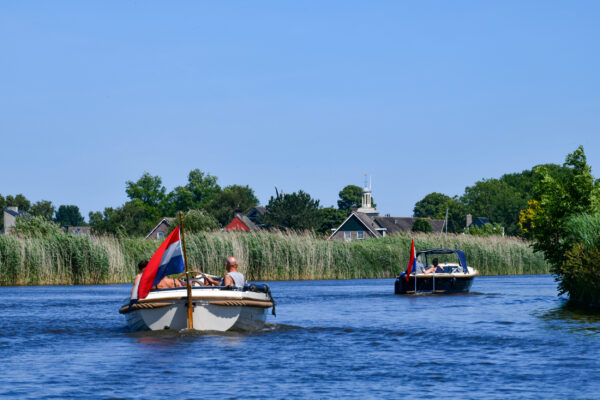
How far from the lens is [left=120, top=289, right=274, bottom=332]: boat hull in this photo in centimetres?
2086

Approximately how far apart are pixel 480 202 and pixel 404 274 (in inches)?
5227

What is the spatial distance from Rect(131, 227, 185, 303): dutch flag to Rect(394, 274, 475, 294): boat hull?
68.6 feet

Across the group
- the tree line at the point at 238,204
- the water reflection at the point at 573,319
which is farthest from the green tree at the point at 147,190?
the water reflection at the point at 573,319

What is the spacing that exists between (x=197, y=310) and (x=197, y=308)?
0.05 meters

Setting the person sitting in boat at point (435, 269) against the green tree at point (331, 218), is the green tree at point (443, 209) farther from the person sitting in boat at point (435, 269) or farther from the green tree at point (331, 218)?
the person sitting in boat at point (435, 269)

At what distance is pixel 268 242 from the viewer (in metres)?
52.9

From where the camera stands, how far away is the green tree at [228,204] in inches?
6161

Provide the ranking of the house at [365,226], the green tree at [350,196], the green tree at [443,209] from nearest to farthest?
1. the house at [365,226]
2. the green tree at [443,209]
3. the green tree at [350,196]

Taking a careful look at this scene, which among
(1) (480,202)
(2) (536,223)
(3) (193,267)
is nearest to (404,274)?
(2) (536,223)

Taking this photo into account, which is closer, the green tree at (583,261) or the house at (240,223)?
the green tree at (583,261)

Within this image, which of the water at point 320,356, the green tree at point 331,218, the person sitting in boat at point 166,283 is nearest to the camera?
the water at point 320,356

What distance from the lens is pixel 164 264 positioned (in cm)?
2084

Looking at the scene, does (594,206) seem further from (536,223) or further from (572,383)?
(572,383)

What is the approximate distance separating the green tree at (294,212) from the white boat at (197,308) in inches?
3477
